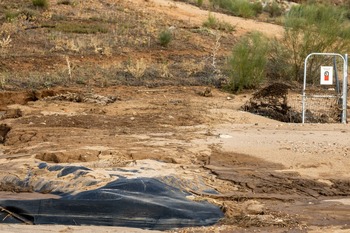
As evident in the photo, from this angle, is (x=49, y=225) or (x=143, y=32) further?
(x=143, y=32)

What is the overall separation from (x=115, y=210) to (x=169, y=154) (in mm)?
3027

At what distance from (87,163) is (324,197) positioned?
3.42 m

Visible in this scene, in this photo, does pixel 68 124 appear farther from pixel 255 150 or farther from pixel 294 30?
pixel 294 30

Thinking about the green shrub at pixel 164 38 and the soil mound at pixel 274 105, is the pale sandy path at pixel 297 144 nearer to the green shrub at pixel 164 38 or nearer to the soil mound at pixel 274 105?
the soil mound at pixel 274 105

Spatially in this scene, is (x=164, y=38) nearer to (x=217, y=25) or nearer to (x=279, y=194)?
(x=217, y=25)

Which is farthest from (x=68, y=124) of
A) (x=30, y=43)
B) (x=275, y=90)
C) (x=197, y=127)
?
(x=30, y=43)

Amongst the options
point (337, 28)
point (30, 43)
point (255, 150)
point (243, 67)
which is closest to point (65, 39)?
point (30, 43)

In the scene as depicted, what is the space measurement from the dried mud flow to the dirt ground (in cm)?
2

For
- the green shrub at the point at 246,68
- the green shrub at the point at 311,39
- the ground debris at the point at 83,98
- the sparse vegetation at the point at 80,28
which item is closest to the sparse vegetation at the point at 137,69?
the green shrub at the point at 246,68

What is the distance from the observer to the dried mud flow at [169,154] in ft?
29.1

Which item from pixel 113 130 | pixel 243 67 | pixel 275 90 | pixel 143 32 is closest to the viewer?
pixel 113 130

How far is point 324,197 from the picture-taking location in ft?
31.2

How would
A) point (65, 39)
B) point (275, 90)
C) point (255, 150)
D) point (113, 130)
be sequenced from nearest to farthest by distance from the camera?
1. point (255, 150)
2. point (113, 130)
3. point (275, 90)
4. point (65, 39)

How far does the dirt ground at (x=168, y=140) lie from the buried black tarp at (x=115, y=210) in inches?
6.4
